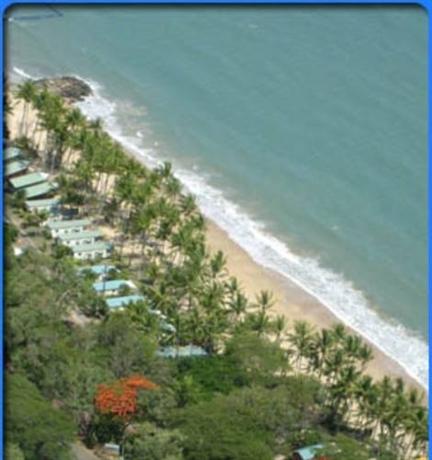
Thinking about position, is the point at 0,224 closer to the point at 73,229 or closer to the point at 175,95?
the point at 73,229

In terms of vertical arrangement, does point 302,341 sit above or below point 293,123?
below

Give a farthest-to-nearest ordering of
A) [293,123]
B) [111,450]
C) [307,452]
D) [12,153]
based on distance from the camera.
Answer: [293,123] < [12,153] < [307,452] < [111,450]

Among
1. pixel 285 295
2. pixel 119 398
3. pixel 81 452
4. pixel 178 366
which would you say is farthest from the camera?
pixel 285 295

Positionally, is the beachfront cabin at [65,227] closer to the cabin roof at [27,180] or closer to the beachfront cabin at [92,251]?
the beachfront cabin at [92,251]

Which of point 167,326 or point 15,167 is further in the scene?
point 15,167

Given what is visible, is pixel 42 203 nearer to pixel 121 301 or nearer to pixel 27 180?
pixel 27 180


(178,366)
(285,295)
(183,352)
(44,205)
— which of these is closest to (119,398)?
(178,366)
